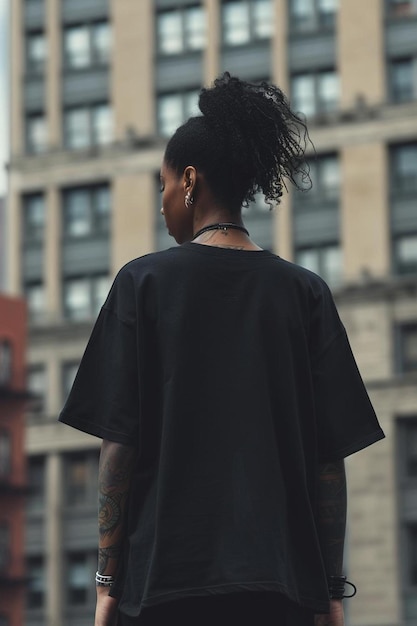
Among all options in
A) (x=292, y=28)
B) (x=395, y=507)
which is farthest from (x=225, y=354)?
(x=292, y=28)

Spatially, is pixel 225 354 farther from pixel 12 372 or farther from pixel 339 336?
pixel 12 372

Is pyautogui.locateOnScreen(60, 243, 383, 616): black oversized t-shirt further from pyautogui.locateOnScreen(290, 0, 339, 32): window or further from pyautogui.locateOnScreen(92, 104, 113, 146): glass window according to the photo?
pyautogui.locateOnScreen(92, 104, 113, 146): glass window

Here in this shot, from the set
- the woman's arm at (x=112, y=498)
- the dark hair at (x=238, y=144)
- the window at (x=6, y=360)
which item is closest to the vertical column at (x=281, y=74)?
the window at (x=6, y=360)

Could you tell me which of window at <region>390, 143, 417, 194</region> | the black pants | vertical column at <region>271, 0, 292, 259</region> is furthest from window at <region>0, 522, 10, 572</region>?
the black pants

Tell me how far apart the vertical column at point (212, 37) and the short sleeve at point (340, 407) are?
71.3m

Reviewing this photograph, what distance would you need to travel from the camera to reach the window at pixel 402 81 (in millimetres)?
72062

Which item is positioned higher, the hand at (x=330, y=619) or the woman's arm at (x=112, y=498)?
the woman's arm at (x=112, y=498)

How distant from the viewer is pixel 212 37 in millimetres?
75938

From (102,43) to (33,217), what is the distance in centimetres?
836

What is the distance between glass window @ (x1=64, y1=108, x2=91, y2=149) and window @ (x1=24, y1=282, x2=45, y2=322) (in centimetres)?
650

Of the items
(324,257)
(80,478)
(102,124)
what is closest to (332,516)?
(324,257)

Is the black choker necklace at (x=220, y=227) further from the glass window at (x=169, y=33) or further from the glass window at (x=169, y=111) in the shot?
the glass window at (x=169, y=33)

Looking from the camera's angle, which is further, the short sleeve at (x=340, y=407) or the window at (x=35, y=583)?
the window at (x=35, y=583)

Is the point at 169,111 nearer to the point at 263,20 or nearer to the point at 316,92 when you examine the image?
the point at 263,20
